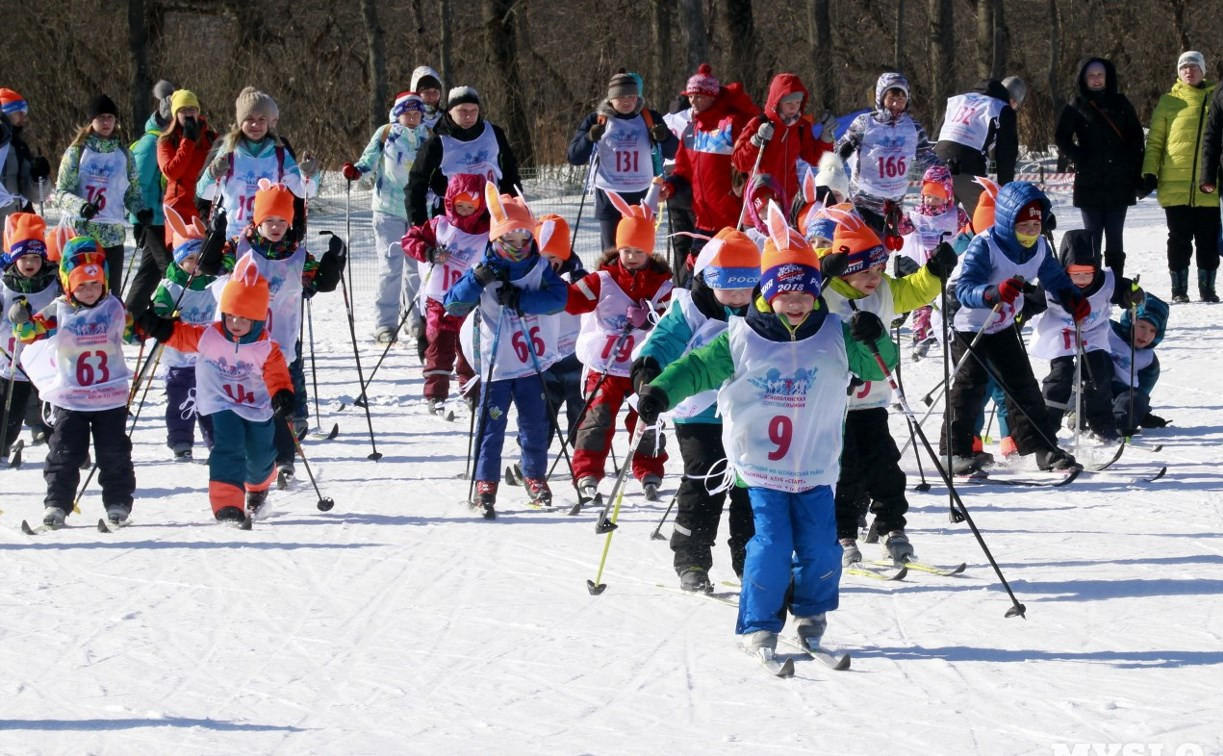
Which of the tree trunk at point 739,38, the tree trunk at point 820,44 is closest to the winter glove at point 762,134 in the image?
the tree trunk at point 820,44

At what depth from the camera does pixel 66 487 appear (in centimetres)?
818

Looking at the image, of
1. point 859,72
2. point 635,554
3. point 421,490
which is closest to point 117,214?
point 421,490

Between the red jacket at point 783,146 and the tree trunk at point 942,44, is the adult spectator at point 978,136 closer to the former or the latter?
the red jacket at point 783,146

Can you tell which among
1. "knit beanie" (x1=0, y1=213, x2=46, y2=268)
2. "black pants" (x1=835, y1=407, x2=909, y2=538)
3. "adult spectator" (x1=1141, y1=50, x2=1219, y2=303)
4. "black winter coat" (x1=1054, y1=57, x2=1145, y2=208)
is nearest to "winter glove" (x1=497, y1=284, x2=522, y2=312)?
"black pants" (x1=835, y1=407, x2=909, y2=538)

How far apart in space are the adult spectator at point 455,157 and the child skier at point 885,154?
2.54 m

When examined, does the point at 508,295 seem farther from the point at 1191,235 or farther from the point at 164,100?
the point at 1191,235

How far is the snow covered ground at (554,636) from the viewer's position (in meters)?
5.16

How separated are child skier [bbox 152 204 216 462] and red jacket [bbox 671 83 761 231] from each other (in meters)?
3.91

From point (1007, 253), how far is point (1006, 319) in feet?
1.16

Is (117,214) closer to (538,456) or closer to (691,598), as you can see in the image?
(538,456)

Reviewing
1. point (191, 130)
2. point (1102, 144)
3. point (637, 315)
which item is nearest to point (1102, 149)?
point (1102, 144)

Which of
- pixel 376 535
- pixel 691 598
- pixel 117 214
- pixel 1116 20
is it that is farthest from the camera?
pixel 1116 20

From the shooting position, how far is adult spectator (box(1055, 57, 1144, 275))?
14.0 metres

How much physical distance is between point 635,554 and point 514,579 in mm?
635
